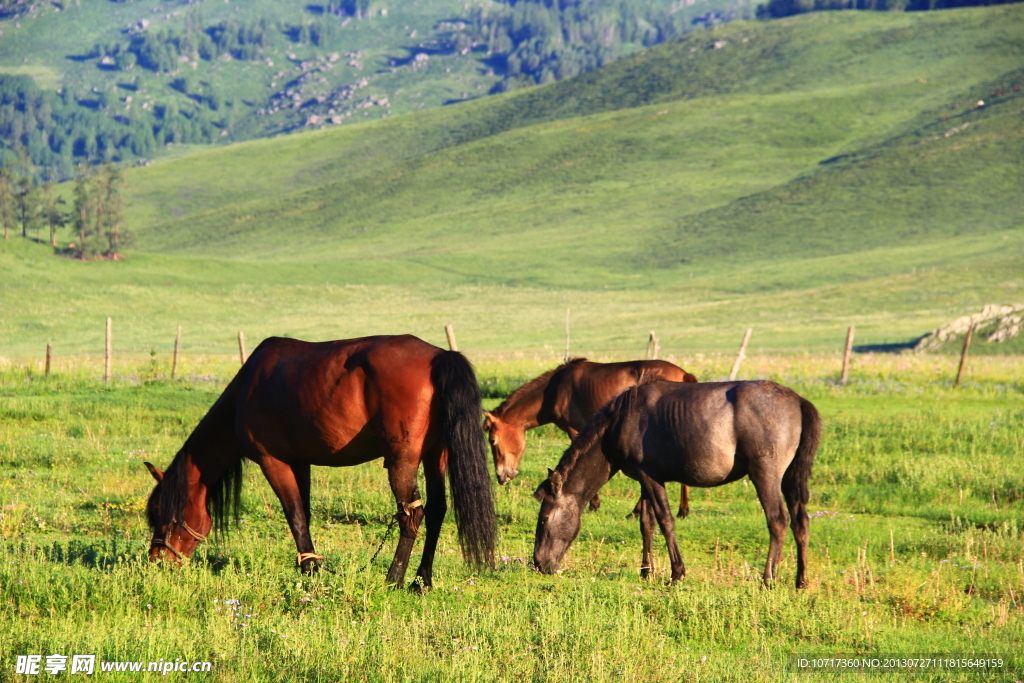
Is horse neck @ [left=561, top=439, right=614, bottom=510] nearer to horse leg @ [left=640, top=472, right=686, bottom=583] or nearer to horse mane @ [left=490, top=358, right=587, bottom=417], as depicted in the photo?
horse leg @ [left=640, top=472, right=686, bottom=583]

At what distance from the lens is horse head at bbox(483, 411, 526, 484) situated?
47.0 ft

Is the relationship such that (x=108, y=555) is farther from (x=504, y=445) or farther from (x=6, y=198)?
(x=6, y=198)

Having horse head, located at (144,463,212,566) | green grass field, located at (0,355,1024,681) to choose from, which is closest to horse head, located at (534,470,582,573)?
green grass field, located at (0,355,1024,681)

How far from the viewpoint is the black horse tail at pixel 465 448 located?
880 cm

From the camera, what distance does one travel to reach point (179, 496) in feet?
30.7

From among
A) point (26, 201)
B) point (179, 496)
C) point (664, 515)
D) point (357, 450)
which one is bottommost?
point (664, 515)

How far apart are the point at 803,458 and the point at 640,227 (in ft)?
368

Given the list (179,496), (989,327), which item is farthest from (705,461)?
(989,327)

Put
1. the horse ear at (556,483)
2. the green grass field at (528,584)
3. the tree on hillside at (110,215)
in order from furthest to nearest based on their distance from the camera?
the tree on hillside at (110,215)
the horse ear at (556,483)
the green grass field at (528,584)

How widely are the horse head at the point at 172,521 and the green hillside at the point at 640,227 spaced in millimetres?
41672

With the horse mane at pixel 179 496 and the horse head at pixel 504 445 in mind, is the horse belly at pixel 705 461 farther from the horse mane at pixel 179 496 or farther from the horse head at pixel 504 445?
the horse head at pixel 504 445

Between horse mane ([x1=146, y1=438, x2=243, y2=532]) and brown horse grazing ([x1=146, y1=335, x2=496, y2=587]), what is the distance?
0.01 metres

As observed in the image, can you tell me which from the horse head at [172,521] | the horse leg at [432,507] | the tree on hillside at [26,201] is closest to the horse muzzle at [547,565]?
the horse leg at [432,507]

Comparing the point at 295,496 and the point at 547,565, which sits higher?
the point at 295,496
